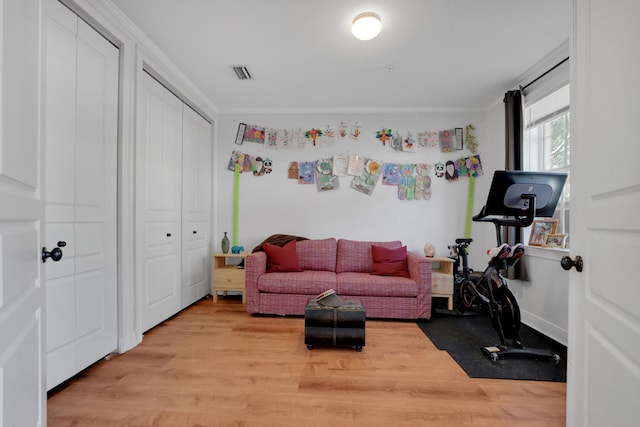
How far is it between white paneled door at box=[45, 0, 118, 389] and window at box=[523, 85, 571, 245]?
153 inches

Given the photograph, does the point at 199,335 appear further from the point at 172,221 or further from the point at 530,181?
the point at 530,181

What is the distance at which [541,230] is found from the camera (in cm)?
283

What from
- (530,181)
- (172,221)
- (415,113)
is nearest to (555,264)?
(530,181)

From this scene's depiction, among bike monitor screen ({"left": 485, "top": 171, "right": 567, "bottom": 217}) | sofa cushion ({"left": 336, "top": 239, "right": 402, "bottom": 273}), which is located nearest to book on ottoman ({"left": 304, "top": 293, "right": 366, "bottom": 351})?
sofa cushion ({"left": 336, "top": 239, "right": 402, "bottom": 273})

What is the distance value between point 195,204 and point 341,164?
1.96m

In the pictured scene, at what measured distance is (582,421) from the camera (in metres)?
0.89

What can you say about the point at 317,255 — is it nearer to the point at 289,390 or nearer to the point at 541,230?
the point at 289,390

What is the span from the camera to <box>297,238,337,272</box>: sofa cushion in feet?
11.8

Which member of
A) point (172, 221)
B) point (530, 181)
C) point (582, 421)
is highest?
point (530, 181)

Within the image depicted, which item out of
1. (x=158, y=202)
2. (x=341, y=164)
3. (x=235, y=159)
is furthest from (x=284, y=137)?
(x=158, y=202)

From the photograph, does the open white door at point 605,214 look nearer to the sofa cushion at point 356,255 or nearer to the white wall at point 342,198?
the sofa cushion at point 356,255

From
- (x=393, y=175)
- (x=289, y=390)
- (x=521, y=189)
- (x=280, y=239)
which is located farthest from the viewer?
(x=393, y=175)

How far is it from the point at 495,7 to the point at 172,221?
3.35 meters

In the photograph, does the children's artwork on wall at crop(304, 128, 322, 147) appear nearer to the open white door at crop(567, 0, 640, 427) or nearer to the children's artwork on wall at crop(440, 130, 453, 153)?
the children's artwork on wall at crop(440, 130, 453, 153)
